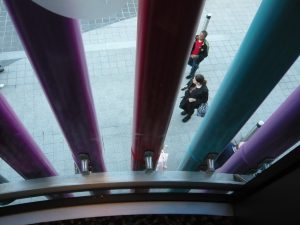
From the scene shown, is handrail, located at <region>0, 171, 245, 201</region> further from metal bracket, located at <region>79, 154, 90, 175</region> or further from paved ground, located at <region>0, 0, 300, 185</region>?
paved ground, located at <region>0, 0, 300, 185</region>

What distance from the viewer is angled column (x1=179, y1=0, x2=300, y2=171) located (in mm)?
1578

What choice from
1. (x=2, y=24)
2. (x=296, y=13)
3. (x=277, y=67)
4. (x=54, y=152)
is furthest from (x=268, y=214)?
(x=2, y=24)

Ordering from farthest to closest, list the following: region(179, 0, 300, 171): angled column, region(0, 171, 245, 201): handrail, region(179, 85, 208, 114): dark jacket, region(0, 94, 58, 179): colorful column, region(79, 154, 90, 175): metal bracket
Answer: region(179, 85, 208, 114): dark jacket < region(79, 154, 90, 175): metal bracket < region(0, 171, 245, 201): handrail < region(0, 94, 58, 179): colorful column < region(179, 0, 300, 171): angled column

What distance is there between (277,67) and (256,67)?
4.7 inches

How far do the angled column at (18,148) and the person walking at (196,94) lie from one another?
3.07 meters

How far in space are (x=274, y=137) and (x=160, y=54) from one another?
1.53m

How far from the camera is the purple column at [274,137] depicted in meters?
2.32

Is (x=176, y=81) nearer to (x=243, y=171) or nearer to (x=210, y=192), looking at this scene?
(x=210, y=192)

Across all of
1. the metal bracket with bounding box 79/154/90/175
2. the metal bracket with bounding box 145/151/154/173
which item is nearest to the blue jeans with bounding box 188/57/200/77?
the metal bracket with bounding box 145/151/154/173

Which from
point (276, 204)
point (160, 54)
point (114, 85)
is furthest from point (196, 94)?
point (160, 54)

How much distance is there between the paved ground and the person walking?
0.67m

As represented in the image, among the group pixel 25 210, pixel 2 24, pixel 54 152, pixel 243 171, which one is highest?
pixel 2 24

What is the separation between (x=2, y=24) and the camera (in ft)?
26.9

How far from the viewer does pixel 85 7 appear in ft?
3.77
